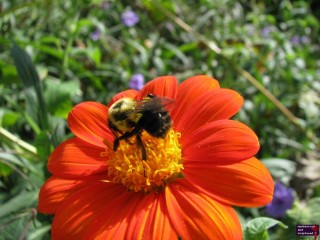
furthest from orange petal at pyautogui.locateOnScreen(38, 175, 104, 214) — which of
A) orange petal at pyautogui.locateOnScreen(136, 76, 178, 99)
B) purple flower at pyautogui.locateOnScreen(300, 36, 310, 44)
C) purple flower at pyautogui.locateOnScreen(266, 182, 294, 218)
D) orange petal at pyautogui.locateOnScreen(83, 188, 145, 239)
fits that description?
purple flower at pyautogui.locateOnScreen(300, 36, 310, 44)

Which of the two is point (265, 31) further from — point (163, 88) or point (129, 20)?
point (163, 88)

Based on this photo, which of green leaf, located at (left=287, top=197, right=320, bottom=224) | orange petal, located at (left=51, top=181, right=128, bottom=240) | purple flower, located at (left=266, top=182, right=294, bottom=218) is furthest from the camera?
purple flower, located at (left=266, top=182, right=294, bottom=218)

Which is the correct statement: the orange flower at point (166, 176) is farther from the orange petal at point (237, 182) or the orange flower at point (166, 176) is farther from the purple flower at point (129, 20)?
the purple flower at point (129, 20)

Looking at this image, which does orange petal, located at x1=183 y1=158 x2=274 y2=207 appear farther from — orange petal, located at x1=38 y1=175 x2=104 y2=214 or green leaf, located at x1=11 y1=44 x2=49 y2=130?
green leaf, located at x1=11 y1=44 x2=49 y2=130

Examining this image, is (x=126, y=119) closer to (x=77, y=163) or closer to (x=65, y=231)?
(x=77, y=163)

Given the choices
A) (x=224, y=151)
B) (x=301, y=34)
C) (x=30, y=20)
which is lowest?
(x=301, y=34)

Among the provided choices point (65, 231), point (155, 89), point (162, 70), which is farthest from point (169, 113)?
point (162, 70)
